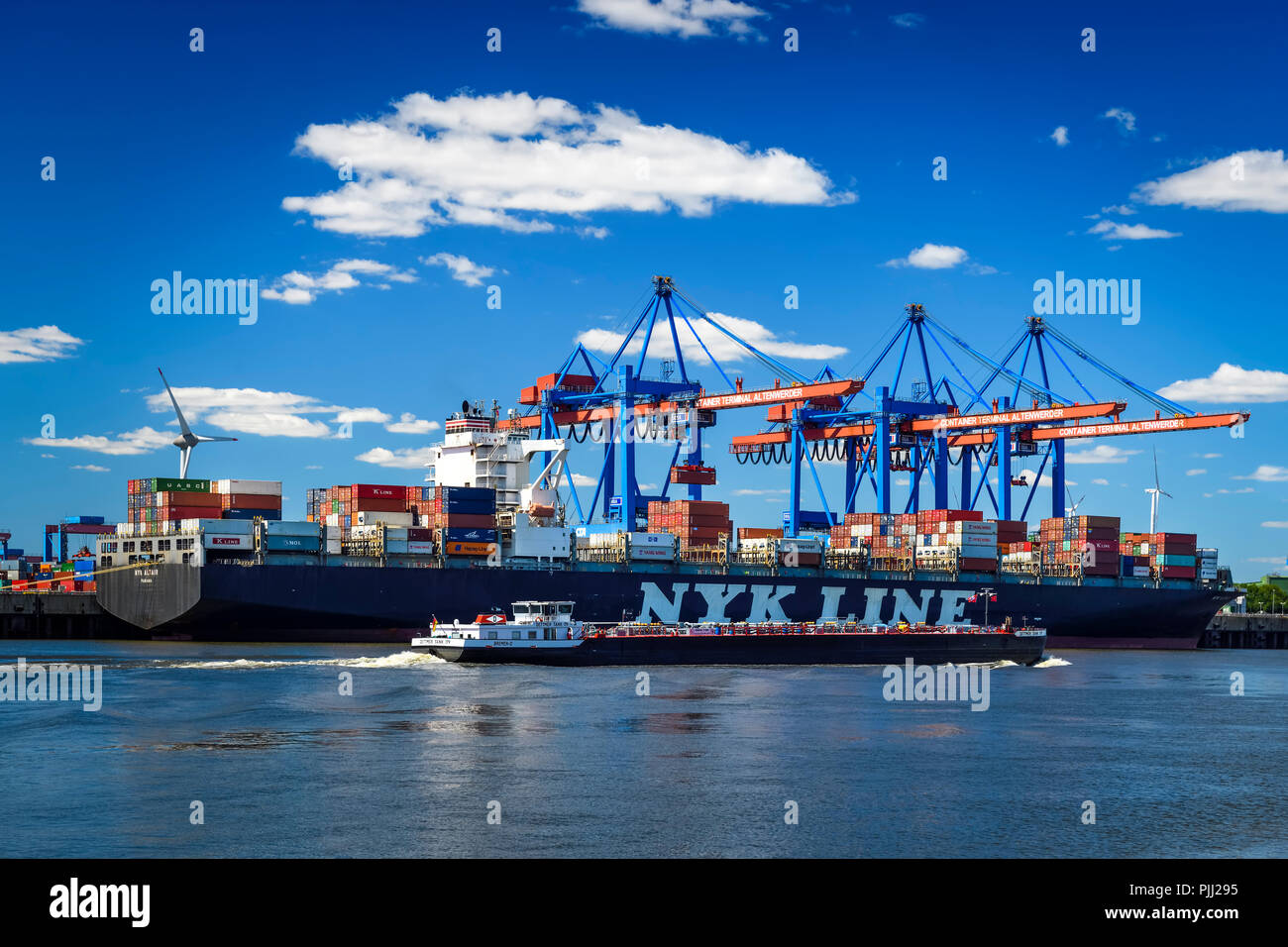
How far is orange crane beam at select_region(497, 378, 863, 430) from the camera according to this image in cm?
7919

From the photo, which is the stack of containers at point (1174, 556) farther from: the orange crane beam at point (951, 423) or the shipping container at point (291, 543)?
the shipping container at point (291, 543)

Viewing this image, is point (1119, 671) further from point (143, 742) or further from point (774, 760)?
point (143, 742)

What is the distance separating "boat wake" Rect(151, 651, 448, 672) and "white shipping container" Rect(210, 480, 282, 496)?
17.0 metres

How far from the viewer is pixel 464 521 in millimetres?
75438

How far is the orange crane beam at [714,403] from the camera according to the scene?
7919cm

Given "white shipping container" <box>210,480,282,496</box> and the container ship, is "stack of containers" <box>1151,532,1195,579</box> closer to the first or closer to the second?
the container ship

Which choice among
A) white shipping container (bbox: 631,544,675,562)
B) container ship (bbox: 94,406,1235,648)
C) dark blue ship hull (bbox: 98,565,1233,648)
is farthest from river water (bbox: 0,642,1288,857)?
white shipping container (bbox: 631,544,675,562)

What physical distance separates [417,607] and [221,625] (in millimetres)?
10336

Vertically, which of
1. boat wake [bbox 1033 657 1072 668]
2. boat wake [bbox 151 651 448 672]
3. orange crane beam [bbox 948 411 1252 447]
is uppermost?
orange crane beam [bbox 948 411 1252 447]

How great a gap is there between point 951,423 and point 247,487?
48.3 metres

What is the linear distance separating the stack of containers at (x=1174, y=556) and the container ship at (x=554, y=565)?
0.51 ft

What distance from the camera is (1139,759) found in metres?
33.2

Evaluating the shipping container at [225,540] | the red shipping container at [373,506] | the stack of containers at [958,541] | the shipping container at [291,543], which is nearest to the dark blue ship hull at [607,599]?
the stack of containers at [958,541]
